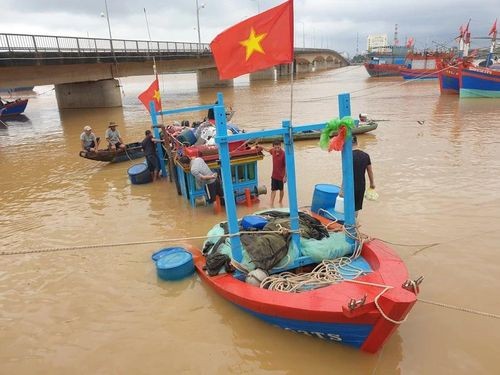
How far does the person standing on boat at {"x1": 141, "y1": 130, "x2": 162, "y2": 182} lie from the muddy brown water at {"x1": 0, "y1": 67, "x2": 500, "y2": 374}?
505 millimetres

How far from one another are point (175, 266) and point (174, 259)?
11.9 inches

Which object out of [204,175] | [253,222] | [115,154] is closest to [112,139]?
[115,154]

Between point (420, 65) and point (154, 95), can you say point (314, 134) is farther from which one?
point (420, 65)

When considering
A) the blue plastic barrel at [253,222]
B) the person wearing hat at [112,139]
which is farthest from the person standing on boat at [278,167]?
the person wearing hat at [112,139]

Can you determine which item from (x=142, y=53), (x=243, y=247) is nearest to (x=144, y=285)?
(x=243, y=247)

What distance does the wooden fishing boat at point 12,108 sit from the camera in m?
31.9

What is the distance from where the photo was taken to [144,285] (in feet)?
19.4

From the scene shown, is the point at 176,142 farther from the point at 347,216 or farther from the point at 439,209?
the point at 439,209

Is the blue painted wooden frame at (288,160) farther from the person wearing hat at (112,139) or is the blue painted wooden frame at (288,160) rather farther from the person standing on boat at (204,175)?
the person wearing hat at (112,139)

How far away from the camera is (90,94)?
34.5 metres

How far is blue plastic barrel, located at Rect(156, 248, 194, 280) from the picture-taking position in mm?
5875

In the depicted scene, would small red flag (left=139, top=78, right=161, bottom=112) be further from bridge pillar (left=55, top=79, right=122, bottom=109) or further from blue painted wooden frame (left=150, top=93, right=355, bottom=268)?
bridge pillar (left=55, top=79, right=122, bottom=109)

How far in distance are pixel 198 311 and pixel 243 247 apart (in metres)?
1.06

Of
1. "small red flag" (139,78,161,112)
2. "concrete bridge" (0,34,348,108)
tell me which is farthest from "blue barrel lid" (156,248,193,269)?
"concrete bridge" (0,34,348,108)
